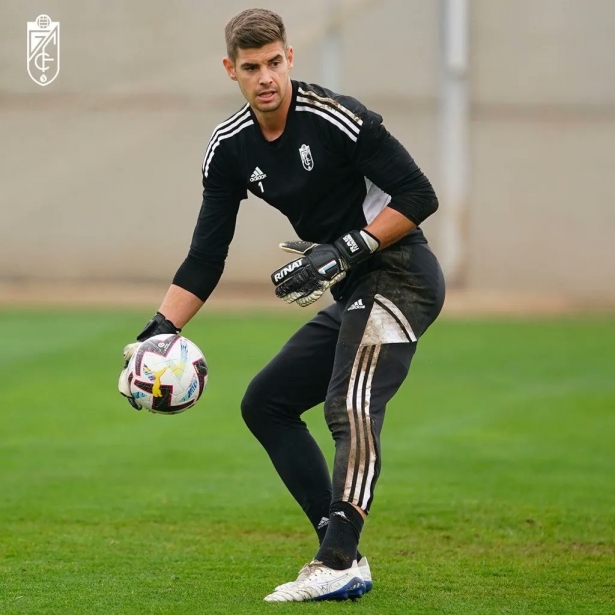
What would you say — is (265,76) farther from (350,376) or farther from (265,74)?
(350,376)

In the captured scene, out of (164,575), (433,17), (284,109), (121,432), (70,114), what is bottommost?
(164,575)

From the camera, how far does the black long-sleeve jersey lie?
173 inches

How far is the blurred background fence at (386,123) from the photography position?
19.5 m

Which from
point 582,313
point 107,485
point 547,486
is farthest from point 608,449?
point 582,313

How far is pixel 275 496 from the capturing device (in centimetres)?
666

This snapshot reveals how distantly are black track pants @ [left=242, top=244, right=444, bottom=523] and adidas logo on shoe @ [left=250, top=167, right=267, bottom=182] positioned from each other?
21.4 inches

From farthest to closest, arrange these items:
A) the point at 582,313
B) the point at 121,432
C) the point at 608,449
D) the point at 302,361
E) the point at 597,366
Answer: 1. the point at 582,313
2. the point at 597,366
3. the point at 121,432
4. the point at 608,449
5. the point at 302,361

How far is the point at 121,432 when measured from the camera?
27.8 ft

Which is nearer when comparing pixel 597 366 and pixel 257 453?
pixel 257 453

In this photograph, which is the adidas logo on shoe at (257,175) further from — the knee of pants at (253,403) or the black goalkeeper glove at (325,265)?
the knee of pants at (253,403)

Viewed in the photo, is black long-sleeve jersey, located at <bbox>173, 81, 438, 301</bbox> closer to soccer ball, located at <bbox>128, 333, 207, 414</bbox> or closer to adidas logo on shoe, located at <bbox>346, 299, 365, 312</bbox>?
adidas logo on shoe, located at <bbox>346, 299, 365, 312</bbox>

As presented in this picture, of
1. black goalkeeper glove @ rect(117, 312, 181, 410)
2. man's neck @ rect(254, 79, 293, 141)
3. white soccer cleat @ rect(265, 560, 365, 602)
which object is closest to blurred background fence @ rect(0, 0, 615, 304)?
black goalkeeper glove @ rect(117, 312, 181, 410)

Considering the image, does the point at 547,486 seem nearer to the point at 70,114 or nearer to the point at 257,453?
the point at 257,453

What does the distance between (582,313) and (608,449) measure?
31.7 feet
